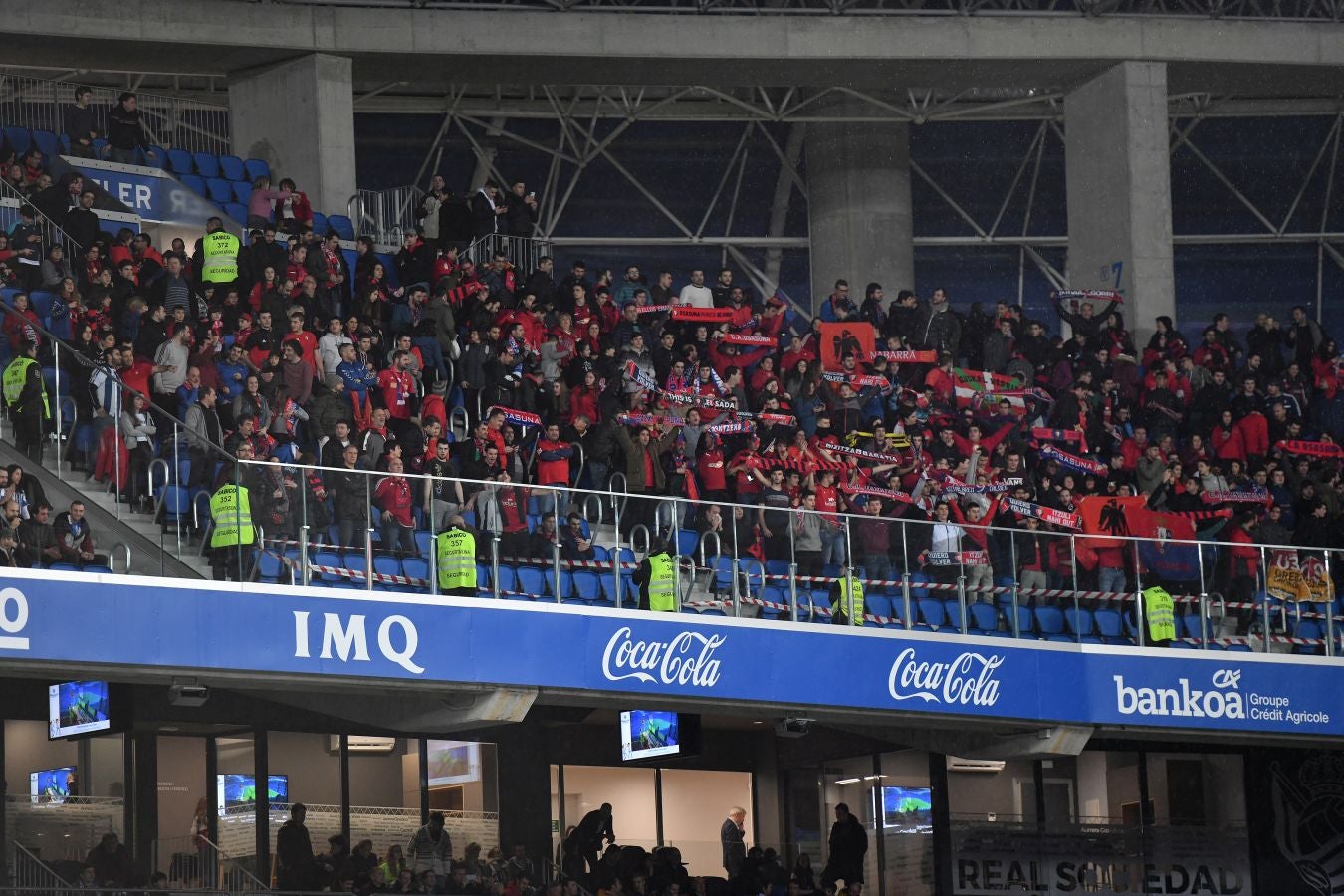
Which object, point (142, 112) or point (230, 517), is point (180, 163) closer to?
point (142, 112)

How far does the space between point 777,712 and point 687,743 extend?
1.20 m

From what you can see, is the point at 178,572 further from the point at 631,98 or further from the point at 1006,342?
the point at 631,98

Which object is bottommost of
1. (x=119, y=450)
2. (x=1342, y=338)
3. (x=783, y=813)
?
(x=783, y=813)

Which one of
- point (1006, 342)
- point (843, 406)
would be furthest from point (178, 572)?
point (1006, 342)

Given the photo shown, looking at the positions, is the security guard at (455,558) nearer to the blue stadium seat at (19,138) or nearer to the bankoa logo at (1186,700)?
the bankoa logo at (1186,700)

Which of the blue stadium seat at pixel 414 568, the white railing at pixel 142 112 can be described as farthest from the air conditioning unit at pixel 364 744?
the white railing at pixel 142 112

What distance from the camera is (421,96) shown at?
111ft

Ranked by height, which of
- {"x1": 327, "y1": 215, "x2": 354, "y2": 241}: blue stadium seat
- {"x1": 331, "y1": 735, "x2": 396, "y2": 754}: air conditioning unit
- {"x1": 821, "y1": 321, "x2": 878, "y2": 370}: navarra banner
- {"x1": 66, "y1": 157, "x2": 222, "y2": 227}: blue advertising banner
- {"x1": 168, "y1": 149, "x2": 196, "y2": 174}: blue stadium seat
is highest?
{"x1": 168, "y1": 149, "x2": 196, "y2": 174}: blue stadium seat

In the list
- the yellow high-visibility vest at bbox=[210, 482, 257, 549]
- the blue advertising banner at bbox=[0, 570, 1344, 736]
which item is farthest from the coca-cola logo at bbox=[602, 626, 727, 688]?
the yellow high-visibility vest at bbox=[210, 482, 257, 549]

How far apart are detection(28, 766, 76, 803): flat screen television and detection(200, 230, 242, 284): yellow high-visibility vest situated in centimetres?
445

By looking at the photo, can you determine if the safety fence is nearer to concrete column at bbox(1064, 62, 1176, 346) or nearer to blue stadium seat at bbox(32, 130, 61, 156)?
blue stadium seat at bbox(32, 130, 61, 156)

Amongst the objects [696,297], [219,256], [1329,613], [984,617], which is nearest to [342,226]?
[696,297]

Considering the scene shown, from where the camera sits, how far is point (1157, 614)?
2061 centimetres

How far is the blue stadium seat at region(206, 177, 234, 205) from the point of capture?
2614 cm
